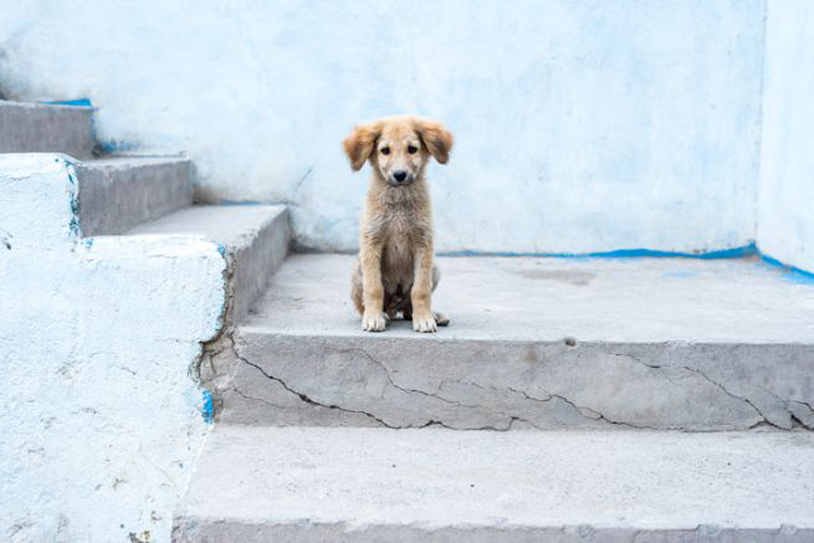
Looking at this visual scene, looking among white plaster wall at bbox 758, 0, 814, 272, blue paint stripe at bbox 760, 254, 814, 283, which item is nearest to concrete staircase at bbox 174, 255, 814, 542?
blue paint stripe at bbox 760, 254, 814, 283

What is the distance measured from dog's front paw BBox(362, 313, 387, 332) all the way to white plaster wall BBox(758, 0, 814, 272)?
2.87m

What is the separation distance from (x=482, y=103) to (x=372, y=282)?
7.77 ft

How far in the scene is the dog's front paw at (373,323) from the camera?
3197mm

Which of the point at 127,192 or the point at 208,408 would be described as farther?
the point at 127,192

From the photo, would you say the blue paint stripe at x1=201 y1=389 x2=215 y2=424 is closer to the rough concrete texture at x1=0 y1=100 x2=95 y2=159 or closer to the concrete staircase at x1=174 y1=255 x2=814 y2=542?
the concrete staircase at x1=174 y1=255 x2=814 y2=542

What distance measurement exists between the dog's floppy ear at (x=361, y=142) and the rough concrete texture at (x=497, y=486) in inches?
42.2

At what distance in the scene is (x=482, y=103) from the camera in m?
5.30

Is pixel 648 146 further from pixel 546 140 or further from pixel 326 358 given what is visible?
pixel 326 358

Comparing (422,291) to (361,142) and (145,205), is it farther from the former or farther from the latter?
(145,205)

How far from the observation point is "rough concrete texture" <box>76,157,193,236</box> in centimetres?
315

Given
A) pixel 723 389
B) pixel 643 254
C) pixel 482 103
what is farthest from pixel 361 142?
pixel 643 254

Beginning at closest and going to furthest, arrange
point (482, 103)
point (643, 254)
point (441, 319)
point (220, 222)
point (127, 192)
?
point (441, 319)
point (127, 192)
point (220, 222)
point (482, 103)
point (643, 254)

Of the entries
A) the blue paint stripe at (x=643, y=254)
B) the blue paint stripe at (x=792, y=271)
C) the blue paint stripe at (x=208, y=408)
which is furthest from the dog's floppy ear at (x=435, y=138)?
the blue paint stripe at (x=792, y=271)

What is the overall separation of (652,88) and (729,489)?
3.27 m
